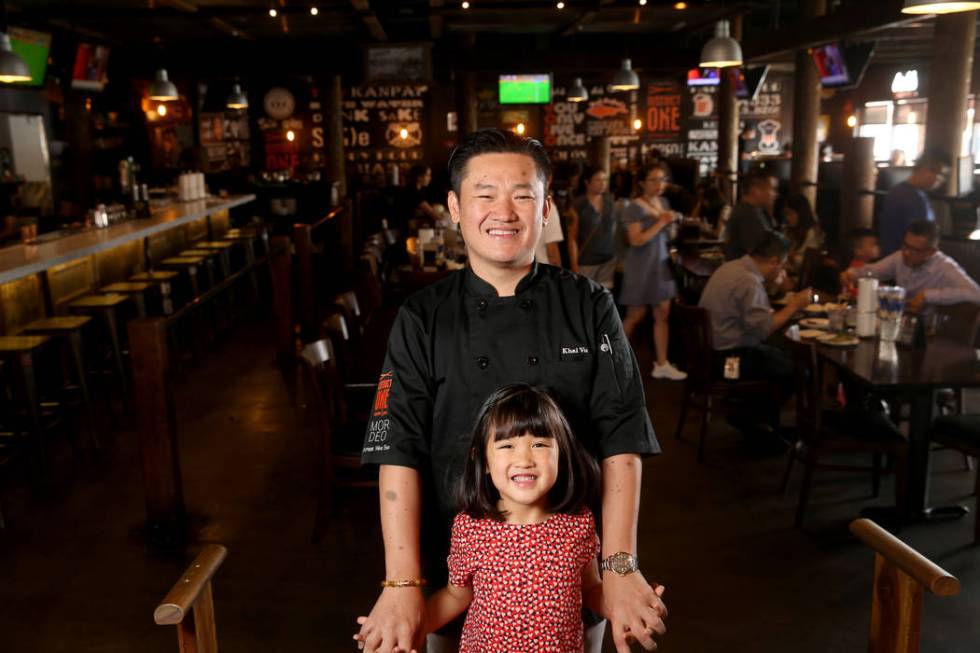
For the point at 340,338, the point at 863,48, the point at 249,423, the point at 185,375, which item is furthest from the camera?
the point at 863,48

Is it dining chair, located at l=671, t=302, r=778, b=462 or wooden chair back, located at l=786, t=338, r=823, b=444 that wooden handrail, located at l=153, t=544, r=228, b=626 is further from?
dining chair, located at l=671, t=302, r=778, b=462

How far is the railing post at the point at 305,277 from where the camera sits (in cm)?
856

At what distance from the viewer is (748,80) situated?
13.9 m

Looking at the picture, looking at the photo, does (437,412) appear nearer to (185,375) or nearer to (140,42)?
(185,375)

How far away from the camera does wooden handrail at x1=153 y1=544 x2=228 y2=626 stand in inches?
73.4

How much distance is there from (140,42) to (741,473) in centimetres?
1228

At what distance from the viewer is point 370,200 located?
16.1m

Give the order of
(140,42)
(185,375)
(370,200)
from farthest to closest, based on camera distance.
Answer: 1. (370,200)
2. (140,42)
3. (185,375)

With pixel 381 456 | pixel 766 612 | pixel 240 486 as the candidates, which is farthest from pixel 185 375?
pixel 381 456

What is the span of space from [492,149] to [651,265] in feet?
17.2

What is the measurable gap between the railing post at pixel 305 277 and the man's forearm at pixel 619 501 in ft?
22.2

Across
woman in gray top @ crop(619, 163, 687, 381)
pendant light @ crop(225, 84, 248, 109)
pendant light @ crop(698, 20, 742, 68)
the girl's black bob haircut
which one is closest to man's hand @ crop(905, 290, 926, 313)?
woman in gray top @ crop(619, 163, 687, 381)

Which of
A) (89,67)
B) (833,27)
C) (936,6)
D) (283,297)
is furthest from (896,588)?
(89,67)

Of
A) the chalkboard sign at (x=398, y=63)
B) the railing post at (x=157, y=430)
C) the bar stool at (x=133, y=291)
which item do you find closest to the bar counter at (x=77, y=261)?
the bar stool at (x=133, y=291)
